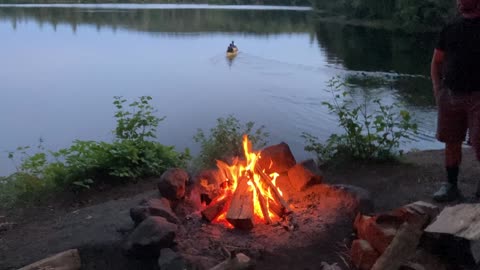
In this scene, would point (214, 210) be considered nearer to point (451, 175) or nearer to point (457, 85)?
point (451, 175)

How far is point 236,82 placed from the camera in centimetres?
2006

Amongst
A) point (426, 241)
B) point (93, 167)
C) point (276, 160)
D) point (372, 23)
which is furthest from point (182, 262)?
point (372, 23)

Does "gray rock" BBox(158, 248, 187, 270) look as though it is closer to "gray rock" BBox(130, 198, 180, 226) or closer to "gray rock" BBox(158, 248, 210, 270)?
"gray rock" BBox(158, 248, 210, 270)

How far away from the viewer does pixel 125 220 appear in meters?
4.73

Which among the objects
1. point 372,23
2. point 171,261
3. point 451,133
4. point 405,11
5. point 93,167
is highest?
point 405,11

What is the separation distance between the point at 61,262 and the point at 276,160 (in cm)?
211

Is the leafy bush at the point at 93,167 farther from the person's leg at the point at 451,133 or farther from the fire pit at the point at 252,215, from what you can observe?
the person's leg at the point at 451,133

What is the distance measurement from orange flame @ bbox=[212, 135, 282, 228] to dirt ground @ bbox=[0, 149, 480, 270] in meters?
0.24

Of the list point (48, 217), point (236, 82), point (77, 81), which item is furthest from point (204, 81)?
point (48, 217)

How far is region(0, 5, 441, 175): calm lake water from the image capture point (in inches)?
517

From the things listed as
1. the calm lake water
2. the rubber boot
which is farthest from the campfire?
the calm lake water

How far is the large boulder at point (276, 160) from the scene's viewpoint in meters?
5.06

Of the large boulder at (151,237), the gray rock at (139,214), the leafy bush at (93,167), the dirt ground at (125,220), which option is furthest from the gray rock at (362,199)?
the leafy bush at (93,167)

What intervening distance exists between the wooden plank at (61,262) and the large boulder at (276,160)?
186cm
